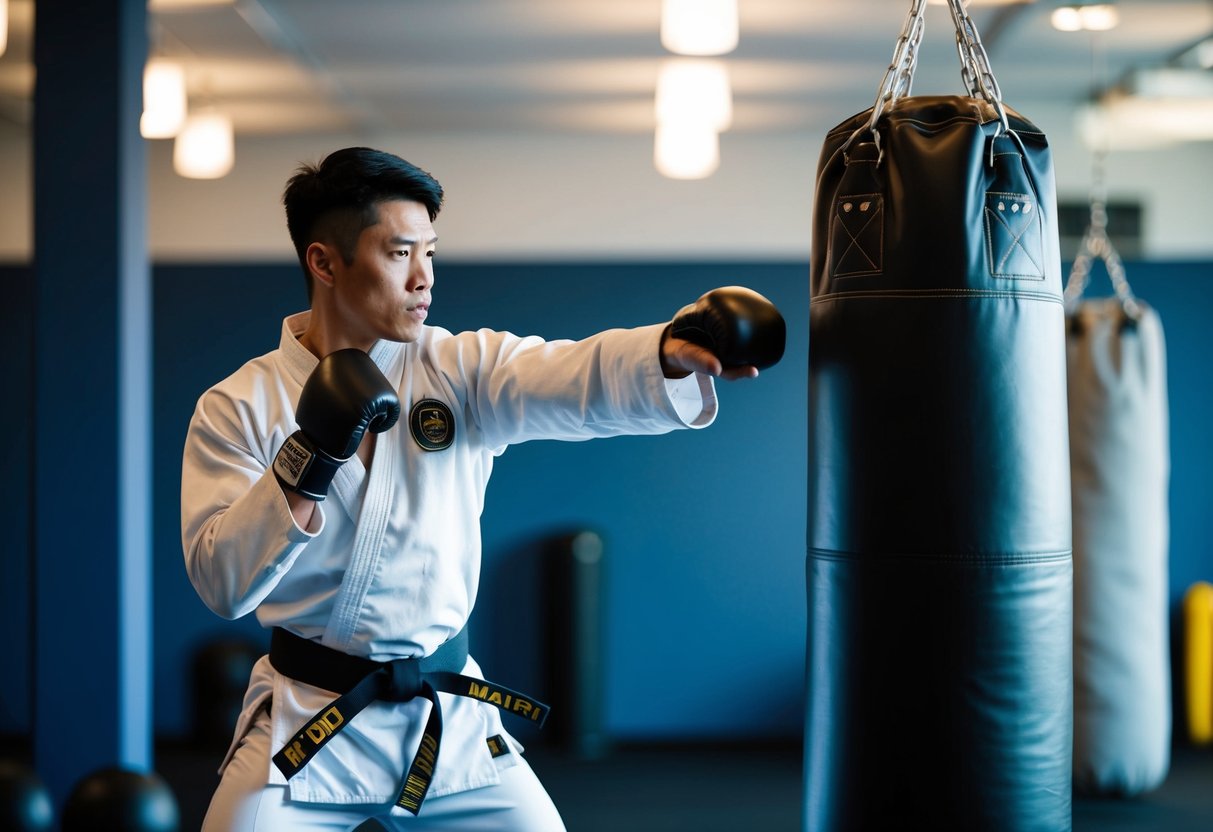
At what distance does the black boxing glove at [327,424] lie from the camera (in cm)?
167

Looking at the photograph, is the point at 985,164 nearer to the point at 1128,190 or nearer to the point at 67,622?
the point at 67,622

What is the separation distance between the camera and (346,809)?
1868mm

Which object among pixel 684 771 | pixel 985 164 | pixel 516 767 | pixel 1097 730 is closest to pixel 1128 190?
pixel 1097 730

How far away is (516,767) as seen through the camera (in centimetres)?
196

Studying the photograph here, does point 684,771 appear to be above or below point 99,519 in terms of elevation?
below

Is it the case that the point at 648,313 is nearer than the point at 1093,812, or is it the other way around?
the point at 1093,812

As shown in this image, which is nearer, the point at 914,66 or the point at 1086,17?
the point at 914,66

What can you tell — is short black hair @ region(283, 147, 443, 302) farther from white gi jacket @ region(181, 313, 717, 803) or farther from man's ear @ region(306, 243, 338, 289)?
white gi jacket @ region(181, 313, 717, 803)

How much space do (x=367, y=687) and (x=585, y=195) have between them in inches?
194

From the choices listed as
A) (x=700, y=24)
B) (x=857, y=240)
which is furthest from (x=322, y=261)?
(x=700, y=24)

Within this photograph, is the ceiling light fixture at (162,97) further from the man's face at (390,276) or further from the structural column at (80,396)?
the man's face at (390,276)

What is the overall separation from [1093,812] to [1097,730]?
0.89 feet

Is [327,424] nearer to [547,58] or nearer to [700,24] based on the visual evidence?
[700,24]

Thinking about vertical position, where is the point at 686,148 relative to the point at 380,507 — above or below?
above
